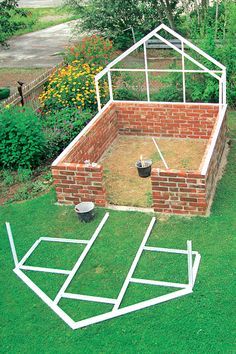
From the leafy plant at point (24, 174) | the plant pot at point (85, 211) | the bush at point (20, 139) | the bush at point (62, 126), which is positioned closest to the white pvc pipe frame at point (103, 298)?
the plant pot at point (85, 211)

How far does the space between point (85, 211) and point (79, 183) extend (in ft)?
2.15

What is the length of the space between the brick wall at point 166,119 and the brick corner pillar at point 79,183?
309 centimetres

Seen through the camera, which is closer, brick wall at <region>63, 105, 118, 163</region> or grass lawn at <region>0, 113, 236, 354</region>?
grass lawn at <region>0, 113, 236, 354</region>

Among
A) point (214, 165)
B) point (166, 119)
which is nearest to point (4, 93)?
point (166, 119)

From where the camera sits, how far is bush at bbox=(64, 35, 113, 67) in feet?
43.5

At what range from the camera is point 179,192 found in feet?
27.7

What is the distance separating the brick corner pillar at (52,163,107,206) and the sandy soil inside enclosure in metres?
0.38

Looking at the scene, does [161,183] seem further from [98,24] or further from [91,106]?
[98,24]

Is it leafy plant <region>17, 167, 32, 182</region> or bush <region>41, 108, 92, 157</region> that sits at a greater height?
bush <region>41, 108, 92, 157</region>

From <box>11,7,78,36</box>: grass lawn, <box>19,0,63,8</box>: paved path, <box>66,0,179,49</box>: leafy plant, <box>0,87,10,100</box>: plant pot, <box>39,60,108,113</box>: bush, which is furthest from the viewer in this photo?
<box>19,0,63,8</box>: paved path

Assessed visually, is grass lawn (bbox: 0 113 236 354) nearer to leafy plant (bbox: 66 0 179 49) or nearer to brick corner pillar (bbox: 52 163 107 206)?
brick corner pillar (bbox: 52 163 107 206)

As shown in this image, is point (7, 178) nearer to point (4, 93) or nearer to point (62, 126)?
point (62, 126)

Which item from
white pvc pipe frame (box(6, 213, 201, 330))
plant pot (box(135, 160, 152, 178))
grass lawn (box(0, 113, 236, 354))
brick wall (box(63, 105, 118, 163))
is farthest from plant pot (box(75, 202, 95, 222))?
plant pot (box(135, 160, 152, 178))

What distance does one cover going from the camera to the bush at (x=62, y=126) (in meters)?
11.0
